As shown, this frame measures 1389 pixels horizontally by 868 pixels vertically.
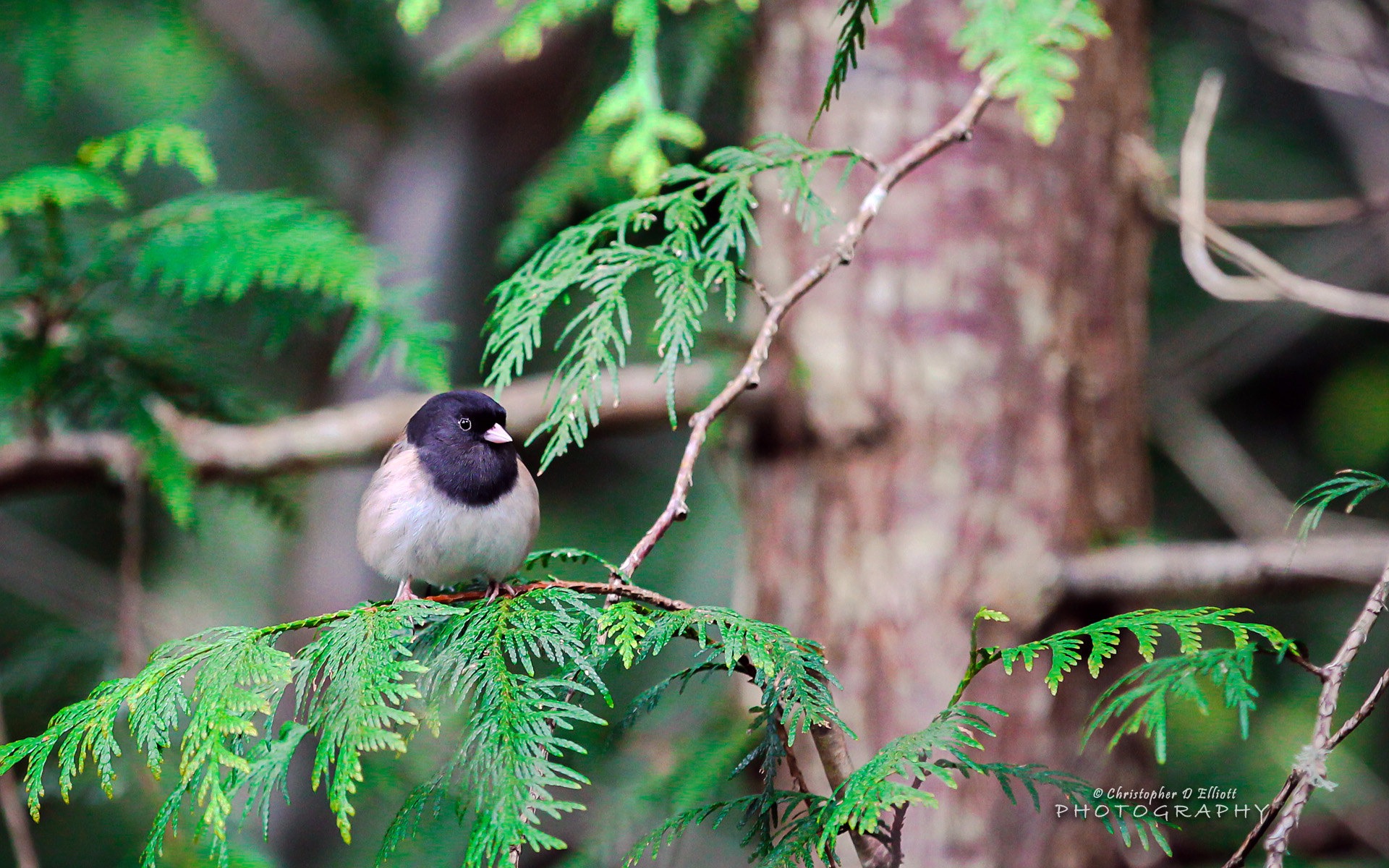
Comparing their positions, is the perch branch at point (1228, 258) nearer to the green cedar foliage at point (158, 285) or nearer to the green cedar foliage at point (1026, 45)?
the green cedar foliage at point (1026, 45)

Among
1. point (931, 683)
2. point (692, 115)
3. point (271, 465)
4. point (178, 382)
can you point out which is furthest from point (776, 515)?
point (178, 382)

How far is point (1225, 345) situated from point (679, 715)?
2.14 metres

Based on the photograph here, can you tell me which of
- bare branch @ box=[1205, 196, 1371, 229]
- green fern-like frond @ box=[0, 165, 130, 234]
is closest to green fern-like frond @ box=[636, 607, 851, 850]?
green fern-like frond @ box=[0, 165, 130, 234]

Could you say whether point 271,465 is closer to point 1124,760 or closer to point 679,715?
point 679,715

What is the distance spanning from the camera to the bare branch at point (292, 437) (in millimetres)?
2090

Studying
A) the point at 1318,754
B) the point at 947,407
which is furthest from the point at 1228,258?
the point at 1318,754

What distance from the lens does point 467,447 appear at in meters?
1.73

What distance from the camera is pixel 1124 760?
209 centimetres

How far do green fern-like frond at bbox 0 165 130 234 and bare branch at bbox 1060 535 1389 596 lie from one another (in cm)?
184

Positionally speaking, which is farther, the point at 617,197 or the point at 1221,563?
the point at 617,197

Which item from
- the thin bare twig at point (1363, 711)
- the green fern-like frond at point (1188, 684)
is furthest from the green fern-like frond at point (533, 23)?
the thin bare twig at point (1363, 711)

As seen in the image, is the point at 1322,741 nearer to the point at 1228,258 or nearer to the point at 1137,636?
the point at 1137,636

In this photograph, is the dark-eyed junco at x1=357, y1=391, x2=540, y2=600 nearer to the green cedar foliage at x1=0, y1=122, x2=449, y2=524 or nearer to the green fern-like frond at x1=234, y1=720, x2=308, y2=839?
the green cedar foliage at x1=0, y1=122, x2=449, y2=524

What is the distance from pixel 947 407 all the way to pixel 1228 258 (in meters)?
0.60
